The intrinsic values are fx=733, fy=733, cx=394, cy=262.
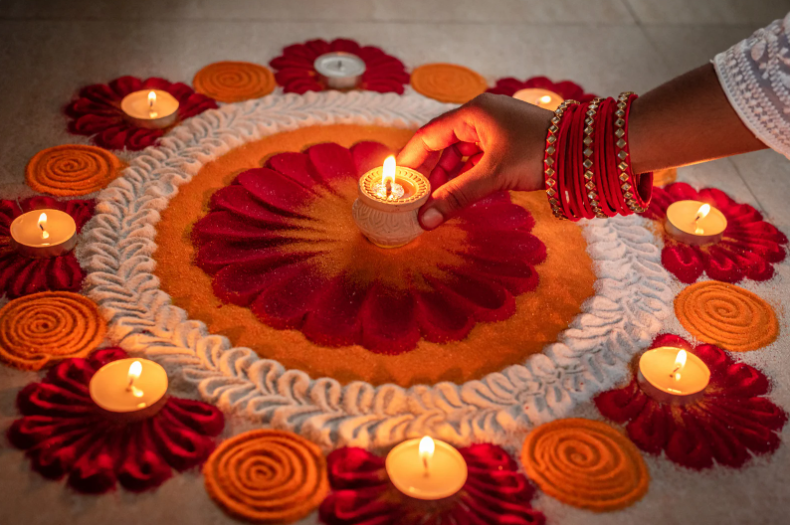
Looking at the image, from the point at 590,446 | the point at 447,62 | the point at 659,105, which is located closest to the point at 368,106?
the point at 447,62

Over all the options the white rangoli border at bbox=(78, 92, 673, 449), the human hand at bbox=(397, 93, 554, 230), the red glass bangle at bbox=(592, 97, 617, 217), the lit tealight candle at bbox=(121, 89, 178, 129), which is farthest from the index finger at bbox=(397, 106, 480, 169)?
the lit tealight candle at bbox=(121, 89, 178, 129)

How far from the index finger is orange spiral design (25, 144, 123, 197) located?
0.64 metres

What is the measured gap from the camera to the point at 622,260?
1532mm

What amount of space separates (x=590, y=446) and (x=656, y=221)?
0.69 metres

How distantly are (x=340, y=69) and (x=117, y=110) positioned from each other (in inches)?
22.8

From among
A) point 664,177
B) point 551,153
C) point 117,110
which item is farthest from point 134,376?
point 664,177

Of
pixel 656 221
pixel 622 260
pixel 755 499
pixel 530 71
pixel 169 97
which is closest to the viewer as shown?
pixel 755 499

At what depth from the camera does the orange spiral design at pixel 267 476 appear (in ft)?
3.41

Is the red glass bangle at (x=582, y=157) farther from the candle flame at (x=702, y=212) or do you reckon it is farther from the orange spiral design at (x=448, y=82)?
the orange spiral design at (x=448, y=82)

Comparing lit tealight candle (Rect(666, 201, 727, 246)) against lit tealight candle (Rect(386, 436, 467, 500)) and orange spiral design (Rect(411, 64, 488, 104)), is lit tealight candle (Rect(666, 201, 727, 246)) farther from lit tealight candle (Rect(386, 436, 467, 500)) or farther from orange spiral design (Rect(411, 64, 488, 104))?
lit tealight candle (Rect(386, 436, 467, 500))

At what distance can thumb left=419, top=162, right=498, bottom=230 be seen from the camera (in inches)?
49.9

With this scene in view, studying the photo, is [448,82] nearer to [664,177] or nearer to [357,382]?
[664,177]

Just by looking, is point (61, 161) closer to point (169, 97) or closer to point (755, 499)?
point (169, 97)

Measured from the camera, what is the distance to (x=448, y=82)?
2035 mm
